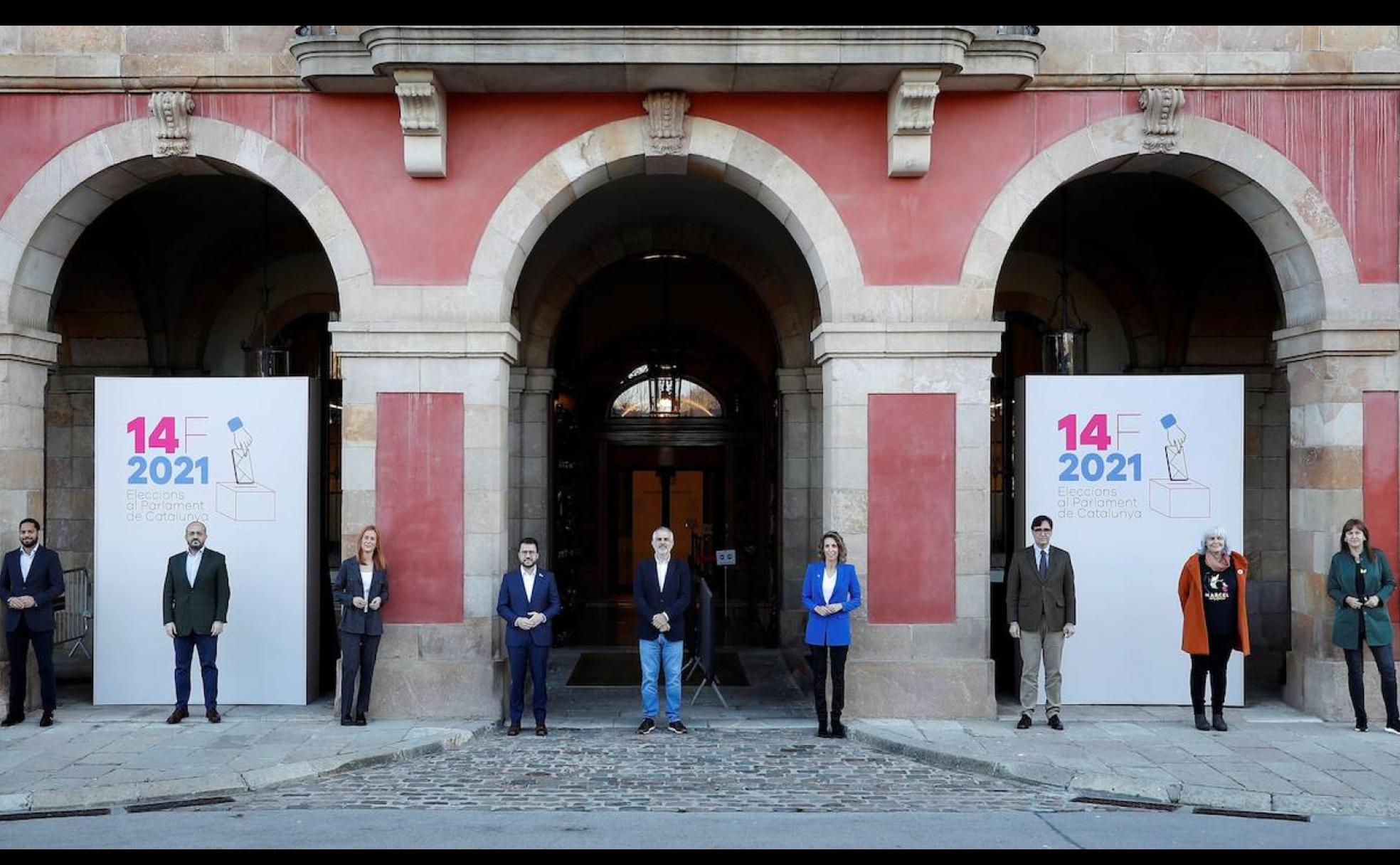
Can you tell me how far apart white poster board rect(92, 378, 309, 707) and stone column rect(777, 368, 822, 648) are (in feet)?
20.5

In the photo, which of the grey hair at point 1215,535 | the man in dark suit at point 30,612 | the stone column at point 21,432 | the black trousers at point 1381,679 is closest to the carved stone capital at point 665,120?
the grey hair at point 1215,535

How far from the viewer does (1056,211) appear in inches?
549

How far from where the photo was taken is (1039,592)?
31.3 feet

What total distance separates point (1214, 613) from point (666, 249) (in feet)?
26.1

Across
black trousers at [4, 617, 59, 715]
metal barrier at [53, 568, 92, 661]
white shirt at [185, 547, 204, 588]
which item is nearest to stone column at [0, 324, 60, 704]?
black trousers at [4, 617, 59, 715]

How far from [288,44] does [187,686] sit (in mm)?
5583

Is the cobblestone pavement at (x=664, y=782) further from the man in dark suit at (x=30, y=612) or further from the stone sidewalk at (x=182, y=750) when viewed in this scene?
the man in dark suit at (x=30, y=612)

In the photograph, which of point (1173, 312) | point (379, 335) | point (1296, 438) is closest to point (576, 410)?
point (379, 335)

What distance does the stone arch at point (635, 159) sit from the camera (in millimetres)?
9977

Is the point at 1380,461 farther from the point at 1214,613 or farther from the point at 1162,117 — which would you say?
the point at 1162,117

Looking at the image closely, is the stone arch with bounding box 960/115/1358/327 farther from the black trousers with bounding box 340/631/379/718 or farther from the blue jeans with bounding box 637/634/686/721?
the black trousers with bounding box 340/631/379/718

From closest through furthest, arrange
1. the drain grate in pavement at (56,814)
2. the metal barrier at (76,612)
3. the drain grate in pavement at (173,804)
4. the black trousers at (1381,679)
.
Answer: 1. the drain grate in pavement at (56,814)
2. the drain grate in pavement at (173,804)
3. the black trousers at (1381,679)
4. the metal barrier at (76,612)

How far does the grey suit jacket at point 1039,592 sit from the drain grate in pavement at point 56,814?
22.8 feet

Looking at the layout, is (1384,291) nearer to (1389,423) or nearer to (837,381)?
(1389,423)
